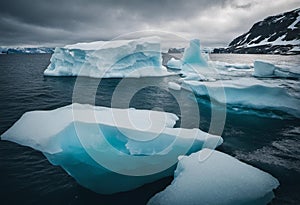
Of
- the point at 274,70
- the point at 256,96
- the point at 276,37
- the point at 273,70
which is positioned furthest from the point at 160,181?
the point at 276,37

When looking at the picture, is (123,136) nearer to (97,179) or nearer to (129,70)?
(97,179)

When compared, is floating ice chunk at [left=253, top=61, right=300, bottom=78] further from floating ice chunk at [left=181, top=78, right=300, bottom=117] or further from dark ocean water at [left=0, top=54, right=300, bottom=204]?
dark ocean water at [left=0, top=54, right=300, bottom=204]

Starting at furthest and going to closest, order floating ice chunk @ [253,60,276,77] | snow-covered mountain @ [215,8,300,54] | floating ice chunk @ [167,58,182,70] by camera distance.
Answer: snow-covered mountain @ [215,8,300,54] < floating ice chunk @ [167,58,182,70] < floating ice chunk @ [253,60,276,77]

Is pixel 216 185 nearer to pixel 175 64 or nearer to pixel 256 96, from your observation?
pixel 256 96

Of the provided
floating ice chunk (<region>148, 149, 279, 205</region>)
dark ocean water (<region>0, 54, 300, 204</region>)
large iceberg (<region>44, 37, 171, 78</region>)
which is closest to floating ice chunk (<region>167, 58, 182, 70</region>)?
large iceberg (<region>44, 37, 171, 78</region>)

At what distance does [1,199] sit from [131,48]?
1558 cm

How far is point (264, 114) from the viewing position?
782cm

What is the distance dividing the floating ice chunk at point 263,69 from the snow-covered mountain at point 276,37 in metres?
46.8

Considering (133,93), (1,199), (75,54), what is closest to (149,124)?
(1,199)

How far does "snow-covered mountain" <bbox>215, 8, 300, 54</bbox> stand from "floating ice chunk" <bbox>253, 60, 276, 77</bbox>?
153 ft

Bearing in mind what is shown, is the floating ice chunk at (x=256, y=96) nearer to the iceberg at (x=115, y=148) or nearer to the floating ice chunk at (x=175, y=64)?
the iceberg at (x=115, y=148)

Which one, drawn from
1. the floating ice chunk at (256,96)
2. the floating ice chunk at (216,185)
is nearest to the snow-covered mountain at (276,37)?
the floating ice chunk at (256,96)

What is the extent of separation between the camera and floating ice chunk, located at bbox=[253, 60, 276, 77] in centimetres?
1673

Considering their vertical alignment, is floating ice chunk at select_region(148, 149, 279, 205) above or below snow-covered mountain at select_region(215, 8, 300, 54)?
below
